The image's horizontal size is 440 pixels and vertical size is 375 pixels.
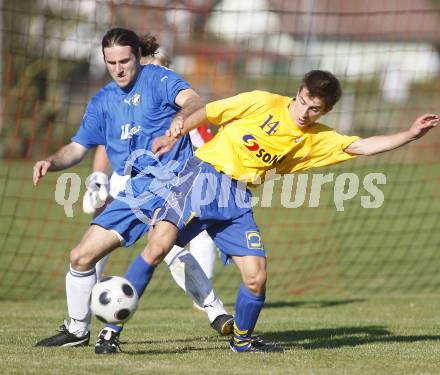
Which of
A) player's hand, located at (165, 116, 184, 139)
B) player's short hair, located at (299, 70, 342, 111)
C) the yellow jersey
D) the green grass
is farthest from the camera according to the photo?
the yellow jersey

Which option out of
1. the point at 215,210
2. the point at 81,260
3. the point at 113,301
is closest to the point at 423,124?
the point at 215,210

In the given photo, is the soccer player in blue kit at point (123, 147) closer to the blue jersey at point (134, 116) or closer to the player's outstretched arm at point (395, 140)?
the blue jersey at point (134, 116)

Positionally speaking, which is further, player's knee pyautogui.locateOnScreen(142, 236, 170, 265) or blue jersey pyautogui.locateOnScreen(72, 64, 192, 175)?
blue jersey pyautogui.locateOnScreen(72, 64, 192, 175)

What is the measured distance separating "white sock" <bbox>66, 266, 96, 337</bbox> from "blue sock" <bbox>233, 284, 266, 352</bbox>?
98 centimetres

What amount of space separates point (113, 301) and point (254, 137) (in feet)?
4.72

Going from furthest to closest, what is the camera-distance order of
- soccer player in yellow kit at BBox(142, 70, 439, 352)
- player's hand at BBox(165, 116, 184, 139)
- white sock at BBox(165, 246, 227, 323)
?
white sock at BBox(165, 246, 227, 323), soccer player in yellow kit at BBox(142, 70, 439, 352), player's hand at BBox(165, 116, 184, 139)

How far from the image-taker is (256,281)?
586 cm

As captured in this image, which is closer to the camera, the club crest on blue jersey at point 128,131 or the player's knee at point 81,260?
the player's knee at point 81,260

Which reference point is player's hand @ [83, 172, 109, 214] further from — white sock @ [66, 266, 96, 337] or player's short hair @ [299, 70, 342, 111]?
player's short hair @ [299, 70, 342, 111]

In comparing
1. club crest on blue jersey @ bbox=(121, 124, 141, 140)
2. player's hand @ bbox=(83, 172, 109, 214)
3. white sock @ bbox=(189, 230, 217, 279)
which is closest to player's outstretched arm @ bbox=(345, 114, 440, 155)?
club crest on blue jersey @ bbox=(121, 124, 141, 140)

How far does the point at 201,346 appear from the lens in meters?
6.29

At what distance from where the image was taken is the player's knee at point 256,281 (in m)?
5.86

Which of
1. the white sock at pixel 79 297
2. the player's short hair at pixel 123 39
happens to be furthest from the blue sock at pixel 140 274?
the player's short hair at pixel 123 39

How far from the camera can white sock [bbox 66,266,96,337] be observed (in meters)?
5.96
